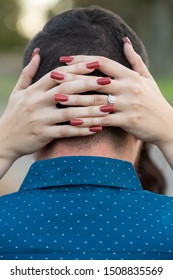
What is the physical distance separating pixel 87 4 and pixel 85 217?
1872cm

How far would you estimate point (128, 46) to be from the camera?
6.23 ft

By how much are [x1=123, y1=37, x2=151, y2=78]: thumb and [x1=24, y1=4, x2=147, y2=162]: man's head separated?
2 cm

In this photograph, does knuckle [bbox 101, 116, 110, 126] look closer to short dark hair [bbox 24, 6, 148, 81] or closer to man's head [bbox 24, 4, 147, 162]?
man's head [bbox 24, 4, 147, 162]

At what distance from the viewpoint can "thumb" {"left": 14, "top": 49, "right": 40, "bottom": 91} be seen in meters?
1.93

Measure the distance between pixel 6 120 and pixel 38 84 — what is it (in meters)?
0.21

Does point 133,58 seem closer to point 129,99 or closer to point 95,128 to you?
point 129,99

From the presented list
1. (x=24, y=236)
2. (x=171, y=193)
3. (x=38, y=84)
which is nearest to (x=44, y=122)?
(x=38, y=84)

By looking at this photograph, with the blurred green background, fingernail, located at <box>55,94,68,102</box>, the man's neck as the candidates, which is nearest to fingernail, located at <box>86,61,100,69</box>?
fingernail, located at <box>55,94,68,102</box>

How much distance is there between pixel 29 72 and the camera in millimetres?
1959

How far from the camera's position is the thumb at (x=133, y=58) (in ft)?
6.21

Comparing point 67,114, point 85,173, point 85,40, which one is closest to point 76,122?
point 67,114

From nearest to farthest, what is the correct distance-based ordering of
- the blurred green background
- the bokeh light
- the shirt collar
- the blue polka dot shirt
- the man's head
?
the blue polka dot shirt
the shirt collar
the man's head
the blurred green background
the bokeh light

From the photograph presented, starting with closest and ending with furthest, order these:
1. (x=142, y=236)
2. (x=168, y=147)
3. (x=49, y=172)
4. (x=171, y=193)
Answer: (x=142, y=236)
(x=49, y=172)
(x=168, y=147)
(x=171, y=193)

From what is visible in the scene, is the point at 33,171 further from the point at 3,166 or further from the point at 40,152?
the point at 3,166
